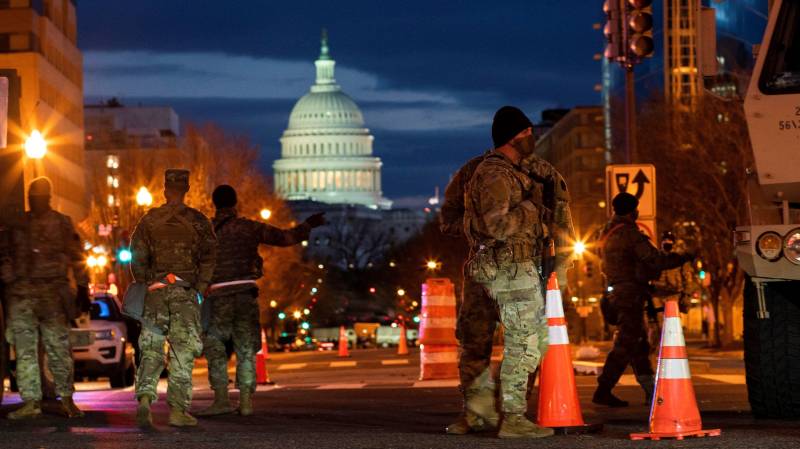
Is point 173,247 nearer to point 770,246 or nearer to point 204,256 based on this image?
point 204,256

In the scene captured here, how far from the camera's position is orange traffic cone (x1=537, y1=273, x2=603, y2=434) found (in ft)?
36.2

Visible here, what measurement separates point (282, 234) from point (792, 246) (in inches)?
189

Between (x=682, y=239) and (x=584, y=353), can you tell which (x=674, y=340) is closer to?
(x=584, y=353)

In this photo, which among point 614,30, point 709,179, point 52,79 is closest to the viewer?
point 614,30

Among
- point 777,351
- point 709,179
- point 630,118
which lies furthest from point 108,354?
point 709,179

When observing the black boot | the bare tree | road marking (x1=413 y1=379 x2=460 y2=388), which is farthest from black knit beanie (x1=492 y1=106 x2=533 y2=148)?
the bare tree

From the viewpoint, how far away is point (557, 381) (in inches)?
434

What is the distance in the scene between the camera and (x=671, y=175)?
165ft

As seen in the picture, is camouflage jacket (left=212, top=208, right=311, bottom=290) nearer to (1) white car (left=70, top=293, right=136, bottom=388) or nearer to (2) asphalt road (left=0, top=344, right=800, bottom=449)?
(2) asphalt road (left=0, top=344, right=800, bottom=449)

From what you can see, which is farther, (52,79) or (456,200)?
(52,79)

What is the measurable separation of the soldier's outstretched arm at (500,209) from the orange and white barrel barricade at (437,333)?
11.6 meters

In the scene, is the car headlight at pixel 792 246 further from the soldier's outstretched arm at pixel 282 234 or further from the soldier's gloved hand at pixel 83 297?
the soldier's gloved hand at pixel 83 297

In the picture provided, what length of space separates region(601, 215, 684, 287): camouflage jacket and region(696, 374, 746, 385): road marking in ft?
17.0

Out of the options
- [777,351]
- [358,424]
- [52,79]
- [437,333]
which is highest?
[52,79]
